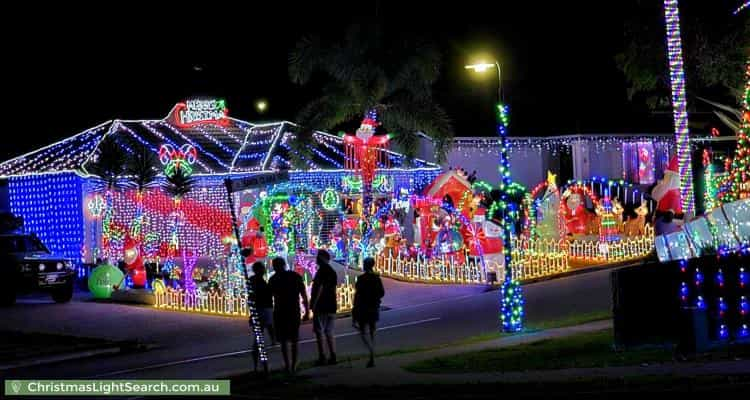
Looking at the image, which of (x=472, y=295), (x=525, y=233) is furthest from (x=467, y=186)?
(x=472, y=295)

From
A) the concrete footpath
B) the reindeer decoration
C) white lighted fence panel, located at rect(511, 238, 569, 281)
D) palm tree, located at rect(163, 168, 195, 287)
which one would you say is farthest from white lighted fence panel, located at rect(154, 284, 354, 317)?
the reindeer decoration

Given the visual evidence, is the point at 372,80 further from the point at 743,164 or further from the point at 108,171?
the point at 743,164

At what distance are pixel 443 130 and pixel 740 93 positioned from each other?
25.4 feet

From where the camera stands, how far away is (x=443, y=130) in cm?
3256

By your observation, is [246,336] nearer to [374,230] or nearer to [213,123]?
[374,230]

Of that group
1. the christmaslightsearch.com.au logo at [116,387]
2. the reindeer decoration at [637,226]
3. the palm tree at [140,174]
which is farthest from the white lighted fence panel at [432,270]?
the christmaslightsearch.com.au logo at [116,387]

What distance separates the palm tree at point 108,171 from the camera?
3309cm

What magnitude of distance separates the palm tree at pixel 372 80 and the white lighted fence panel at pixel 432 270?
10.9 ft

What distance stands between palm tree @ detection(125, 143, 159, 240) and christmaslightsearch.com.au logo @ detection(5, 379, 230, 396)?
15.8 meters

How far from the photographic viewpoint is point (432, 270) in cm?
3050

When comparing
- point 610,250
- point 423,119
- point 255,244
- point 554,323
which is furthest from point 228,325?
point 610,250

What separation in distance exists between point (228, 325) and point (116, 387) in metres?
7.85

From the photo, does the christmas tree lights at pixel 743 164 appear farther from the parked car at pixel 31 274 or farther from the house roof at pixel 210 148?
the parked car at pixel 31 274

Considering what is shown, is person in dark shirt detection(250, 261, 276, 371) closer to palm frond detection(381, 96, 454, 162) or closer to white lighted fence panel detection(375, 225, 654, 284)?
white lighted fence panel detection(375, 225, 654, 284)
